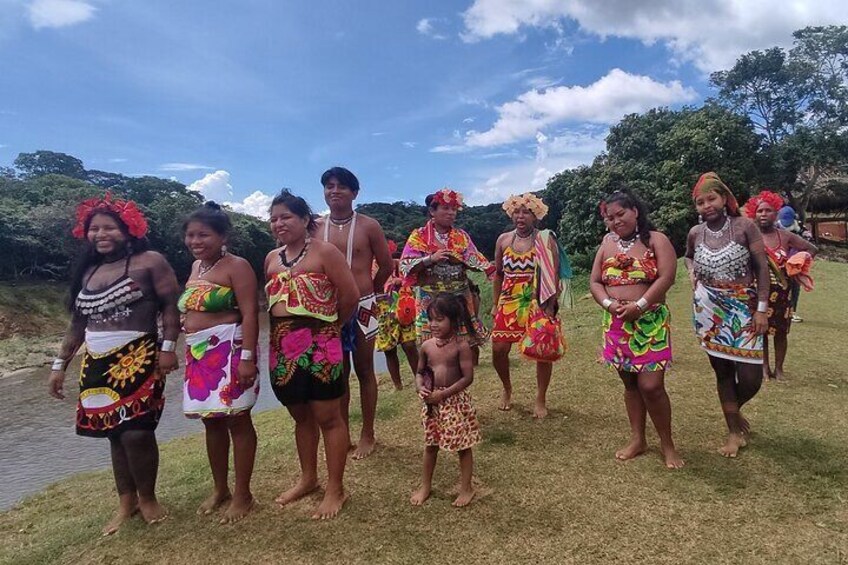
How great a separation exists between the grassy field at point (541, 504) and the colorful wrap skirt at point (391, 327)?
1248 mm

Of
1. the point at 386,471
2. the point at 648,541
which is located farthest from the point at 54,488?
the point at 648,541

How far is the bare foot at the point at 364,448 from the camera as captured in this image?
162 inches

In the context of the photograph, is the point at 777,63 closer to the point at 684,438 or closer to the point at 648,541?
the point at 684,438

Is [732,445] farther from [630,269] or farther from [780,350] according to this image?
[780,350]

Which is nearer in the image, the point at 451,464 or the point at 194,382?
the point at 194,382

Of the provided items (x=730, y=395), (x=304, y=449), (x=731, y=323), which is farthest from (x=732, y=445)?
(x=304, y=449)

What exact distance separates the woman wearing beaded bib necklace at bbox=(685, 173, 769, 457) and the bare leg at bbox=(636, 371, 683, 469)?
45cm

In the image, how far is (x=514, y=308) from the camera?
475cm

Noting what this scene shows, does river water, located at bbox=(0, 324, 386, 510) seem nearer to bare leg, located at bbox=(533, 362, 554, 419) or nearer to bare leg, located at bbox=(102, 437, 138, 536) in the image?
bare leg, located at bbox=(102, 437, 138, 536)

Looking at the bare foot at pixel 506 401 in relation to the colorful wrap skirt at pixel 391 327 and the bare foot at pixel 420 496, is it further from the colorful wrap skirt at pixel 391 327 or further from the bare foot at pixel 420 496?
the bare foot at pixel 420 496

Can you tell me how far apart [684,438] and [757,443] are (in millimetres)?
476

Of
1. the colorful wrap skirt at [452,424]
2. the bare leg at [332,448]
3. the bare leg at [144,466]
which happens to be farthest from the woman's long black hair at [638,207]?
the bare leg at [144,466]

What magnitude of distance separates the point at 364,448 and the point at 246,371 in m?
1.40

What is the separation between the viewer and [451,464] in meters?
3.89
